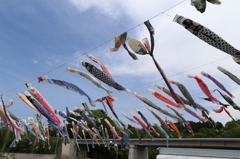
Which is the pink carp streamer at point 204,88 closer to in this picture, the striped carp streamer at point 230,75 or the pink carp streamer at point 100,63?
the striped carp streamer at point 230,75

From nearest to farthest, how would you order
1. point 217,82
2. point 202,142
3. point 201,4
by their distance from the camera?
point 201,4 → point 217,82 → point 202,142

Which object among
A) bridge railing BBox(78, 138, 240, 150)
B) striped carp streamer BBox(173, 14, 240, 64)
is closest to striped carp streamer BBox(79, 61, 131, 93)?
striped carp streamer BBox(173, 14, 240, 64)

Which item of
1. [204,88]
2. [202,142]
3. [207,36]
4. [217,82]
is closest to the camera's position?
[207,36]

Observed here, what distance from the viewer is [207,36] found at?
7.53 meters

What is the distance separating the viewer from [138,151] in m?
39.5

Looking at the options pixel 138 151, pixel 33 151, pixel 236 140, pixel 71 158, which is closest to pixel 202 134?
pixel 138 151

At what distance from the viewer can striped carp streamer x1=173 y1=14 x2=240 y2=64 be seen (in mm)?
7441

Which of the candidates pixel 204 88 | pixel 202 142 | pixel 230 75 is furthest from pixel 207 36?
pixel 202 142

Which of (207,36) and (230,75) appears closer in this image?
(207,36)

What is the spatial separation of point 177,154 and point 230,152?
2831 mm

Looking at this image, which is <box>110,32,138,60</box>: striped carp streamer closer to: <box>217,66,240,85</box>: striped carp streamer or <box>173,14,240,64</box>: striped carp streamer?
<box>173,14,240,64</box>: striped carp streamer

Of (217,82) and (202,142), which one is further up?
(217,82)

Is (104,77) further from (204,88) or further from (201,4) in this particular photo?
(201,4)

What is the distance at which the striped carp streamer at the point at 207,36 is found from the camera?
24.4 ft
